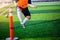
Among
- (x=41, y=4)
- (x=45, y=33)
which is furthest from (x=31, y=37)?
(x=41, y=4)

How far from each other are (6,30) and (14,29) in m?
0.13

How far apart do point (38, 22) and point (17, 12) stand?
37 centimetres

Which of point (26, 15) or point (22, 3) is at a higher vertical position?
point (22, 3)

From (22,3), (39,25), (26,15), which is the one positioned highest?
(22,3)

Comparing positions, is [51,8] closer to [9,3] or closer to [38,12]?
[38,12]

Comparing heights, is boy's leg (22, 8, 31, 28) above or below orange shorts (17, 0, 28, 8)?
below

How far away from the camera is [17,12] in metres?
4.97

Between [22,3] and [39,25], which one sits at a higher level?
[22,3]

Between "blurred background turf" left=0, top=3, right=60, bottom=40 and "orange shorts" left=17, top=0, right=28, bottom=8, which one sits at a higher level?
"orange shorts" left=17, top=0, right=28, bottom=8

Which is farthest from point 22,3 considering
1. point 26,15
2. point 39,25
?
point 39,25

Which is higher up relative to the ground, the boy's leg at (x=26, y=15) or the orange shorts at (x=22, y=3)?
the orange shorts at (x=22, y=3)

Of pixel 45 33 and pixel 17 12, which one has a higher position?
pixel 17 12

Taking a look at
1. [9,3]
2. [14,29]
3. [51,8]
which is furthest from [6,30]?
[51,8]

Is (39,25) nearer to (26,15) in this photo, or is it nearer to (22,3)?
(26,15)
